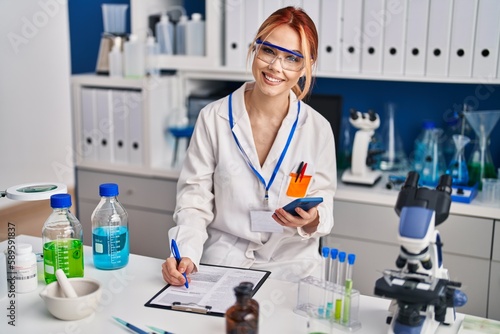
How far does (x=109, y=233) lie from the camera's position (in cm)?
160

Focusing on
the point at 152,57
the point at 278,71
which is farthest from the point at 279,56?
the point at 152,57

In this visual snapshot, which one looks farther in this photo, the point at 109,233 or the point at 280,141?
the point at 280,141

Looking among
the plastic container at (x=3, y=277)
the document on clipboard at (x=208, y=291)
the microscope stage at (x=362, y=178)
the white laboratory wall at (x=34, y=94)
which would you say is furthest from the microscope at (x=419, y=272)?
the white laboratory wall at (x=34, y=94)

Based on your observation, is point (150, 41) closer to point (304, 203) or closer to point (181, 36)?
point (181, 36)

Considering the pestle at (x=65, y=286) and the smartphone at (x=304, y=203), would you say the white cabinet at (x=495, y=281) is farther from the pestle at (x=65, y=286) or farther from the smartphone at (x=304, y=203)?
the pestle at (x=65, y=286)

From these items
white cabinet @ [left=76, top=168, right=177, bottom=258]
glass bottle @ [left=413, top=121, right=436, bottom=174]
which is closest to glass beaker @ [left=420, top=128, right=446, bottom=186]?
glass bottle @ [left=413, top=121, right=436, bottom=174]

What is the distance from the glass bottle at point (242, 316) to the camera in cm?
117

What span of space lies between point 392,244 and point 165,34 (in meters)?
1.48

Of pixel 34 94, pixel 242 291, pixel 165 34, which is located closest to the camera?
pixel 242 291

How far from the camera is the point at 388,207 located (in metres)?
2.49

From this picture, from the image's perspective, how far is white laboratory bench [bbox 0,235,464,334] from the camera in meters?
1.31

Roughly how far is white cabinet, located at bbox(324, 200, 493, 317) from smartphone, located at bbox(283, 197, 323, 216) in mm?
833

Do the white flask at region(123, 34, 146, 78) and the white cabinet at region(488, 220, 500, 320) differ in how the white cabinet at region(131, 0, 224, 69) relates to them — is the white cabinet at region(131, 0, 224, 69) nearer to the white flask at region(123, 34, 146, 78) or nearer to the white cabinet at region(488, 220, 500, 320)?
the white flask at region(123, 34, 146, 78)

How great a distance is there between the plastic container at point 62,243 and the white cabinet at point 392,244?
1.24 m
